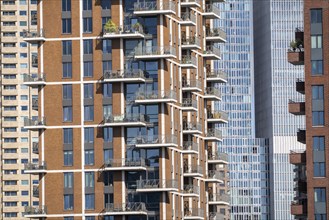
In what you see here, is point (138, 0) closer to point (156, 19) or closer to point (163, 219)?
point (156, 19)

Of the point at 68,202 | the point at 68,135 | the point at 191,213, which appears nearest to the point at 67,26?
the point at 68,135

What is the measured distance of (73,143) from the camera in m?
186

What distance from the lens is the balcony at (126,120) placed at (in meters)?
182

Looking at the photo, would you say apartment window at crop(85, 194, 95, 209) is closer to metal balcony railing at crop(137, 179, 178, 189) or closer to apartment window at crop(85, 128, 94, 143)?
metal balcony railing at crop(137, 179, 178, 189)

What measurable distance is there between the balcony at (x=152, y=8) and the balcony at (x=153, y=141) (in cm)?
1470

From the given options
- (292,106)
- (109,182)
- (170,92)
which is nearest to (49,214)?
(109,182)

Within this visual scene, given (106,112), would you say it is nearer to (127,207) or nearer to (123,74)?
(123,74)

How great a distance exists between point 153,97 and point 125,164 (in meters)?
8.62

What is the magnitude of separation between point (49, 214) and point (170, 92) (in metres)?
20.3

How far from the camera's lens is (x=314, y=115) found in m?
167

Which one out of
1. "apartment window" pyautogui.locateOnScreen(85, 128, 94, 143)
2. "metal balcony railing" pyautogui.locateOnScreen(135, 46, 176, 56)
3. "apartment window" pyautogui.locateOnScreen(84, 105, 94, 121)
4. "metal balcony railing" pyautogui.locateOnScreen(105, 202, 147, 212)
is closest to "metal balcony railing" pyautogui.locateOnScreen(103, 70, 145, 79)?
"metal balcony railing" pyautogui.locateOnScreen(135, 46, 176, 56)

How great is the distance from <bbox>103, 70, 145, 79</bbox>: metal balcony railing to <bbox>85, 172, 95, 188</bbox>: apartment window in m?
11.6

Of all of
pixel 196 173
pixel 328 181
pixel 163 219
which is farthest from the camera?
pixel 196 173

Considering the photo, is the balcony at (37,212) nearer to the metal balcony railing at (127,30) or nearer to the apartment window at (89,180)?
the apartment window at (89,180)
